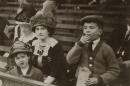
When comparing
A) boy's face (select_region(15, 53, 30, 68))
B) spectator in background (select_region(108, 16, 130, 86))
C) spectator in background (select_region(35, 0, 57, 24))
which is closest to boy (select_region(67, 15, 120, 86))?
boy's face (select_region(15, 53, 30, 68))

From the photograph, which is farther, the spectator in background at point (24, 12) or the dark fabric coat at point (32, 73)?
the spectator in background at point (24, 12)

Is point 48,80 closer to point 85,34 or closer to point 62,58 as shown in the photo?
point 62,58

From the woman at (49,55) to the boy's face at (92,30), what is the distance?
2.09ft

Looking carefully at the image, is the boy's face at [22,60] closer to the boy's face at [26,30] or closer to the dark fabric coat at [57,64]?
the dark fabric coat at [57,64]

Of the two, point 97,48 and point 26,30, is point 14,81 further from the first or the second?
point 26,30

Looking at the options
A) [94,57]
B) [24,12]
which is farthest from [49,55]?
[24,12]

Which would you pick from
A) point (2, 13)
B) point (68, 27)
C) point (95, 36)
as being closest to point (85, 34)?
point (95, 36)

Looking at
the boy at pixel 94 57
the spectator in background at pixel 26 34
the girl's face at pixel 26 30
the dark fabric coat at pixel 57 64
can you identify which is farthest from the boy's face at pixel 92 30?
the girl's face at pixel 26 30

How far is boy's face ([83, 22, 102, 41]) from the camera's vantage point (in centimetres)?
327

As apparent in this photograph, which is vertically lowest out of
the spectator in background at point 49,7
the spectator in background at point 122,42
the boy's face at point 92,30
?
the spectator in background at point 122,42

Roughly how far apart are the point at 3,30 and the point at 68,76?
2583 mm

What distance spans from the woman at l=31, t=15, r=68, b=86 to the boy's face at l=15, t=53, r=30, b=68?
1.00ft

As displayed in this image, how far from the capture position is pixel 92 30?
328 centimetres

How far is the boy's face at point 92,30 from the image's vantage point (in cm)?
327
